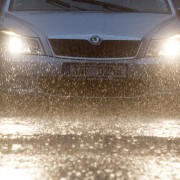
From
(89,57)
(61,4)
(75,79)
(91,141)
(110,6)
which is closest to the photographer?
(91,141)

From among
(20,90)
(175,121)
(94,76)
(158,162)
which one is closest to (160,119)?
(175,121)

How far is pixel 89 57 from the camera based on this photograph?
9.63m

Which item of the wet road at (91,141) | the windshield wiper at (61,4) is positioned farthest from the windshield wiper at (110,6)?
the wet road at (91,141)

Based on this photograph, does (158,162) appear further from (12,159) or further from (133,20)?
(133,20)

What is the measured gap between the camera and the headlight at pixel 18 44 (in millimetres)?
9727

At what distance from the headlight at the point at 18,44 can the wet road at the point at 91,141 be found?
0.73 metres

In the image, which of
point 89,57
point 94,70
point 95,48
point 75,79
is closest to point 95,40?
point 95,48

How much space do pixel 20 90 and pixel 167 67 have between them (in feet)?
5.67

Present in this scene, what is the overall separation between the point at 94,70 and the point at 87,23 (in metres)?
0.72

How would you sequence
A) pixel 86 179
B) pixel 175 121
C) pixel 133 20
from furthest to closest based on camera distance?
pixel 133 20
pixel 175 121
pixel 86 179

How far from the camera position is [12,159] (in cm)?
618

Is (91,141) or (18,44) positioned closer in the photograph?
(91,141)

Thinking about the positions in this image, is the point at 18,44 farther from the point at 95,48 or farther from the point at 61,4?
the point at 61,4

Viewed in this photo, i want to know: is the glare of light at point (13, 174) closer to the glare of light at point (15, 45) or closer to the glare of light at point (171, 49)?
the glare of light at point (15, 45)
